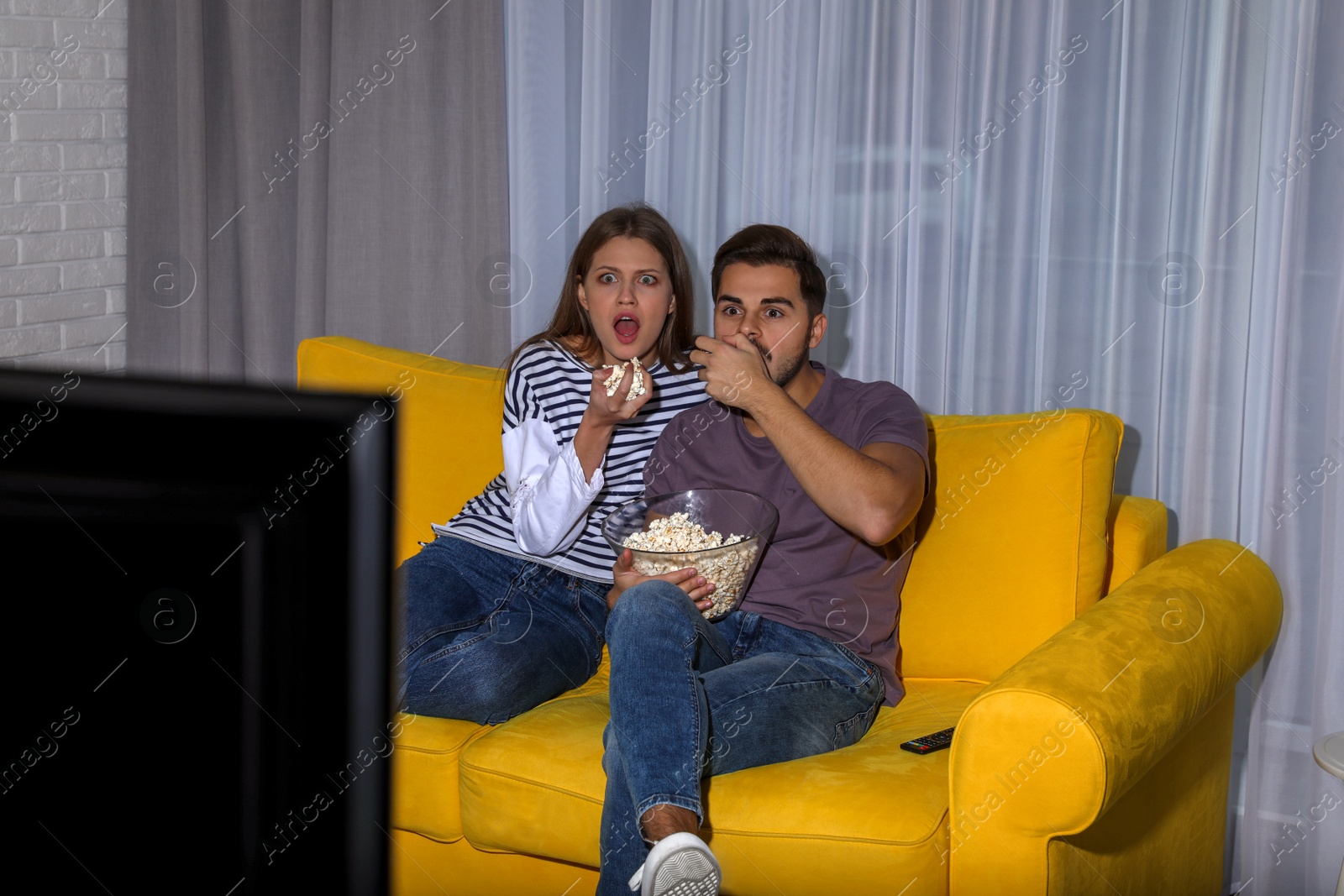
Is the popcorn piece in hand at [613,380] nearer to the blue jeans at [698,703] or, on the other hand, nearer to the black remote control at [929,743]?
the blue jeans at [698,703]

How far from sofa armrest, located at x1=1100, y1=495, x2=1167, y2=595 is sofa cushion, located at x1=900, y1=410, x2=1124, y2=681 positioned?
0.06 meters

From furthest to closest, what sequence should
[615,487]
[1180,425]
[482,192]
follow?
[482,192], [1180,425], [615,487]

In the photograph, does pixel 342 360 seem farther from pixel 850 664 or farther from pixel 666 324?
pixel 850 664

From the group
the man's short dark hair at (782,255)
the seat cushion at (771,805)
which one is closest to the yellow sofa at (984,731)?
the seat cushion at (771,805)

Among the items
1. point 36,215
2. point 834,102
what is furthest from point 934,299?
point 36,215

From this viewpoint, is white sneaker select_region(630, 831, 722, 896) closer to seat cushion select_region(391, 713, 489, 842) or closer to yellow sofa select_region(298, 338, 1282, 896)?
yellow sofa select_region(298, 338, 1282, 896)

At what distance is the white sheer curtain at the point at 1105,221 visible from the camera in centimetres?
205

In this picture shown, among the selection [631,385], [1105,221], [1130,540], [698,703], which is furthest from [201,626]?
[1105,221]

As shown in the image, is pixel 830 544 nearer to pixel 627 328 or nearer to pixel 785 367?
pixel 785 367

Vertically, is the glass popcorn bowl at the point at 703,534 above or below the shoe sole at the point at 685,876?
above

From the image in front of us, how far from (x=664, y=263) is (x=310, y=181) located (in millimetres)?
1288

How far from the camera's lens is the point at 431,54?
2836mm

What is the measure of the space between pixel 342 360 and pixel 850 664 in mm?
1257

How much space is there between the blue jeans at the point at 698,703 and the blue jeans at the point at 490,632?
0.76ft
